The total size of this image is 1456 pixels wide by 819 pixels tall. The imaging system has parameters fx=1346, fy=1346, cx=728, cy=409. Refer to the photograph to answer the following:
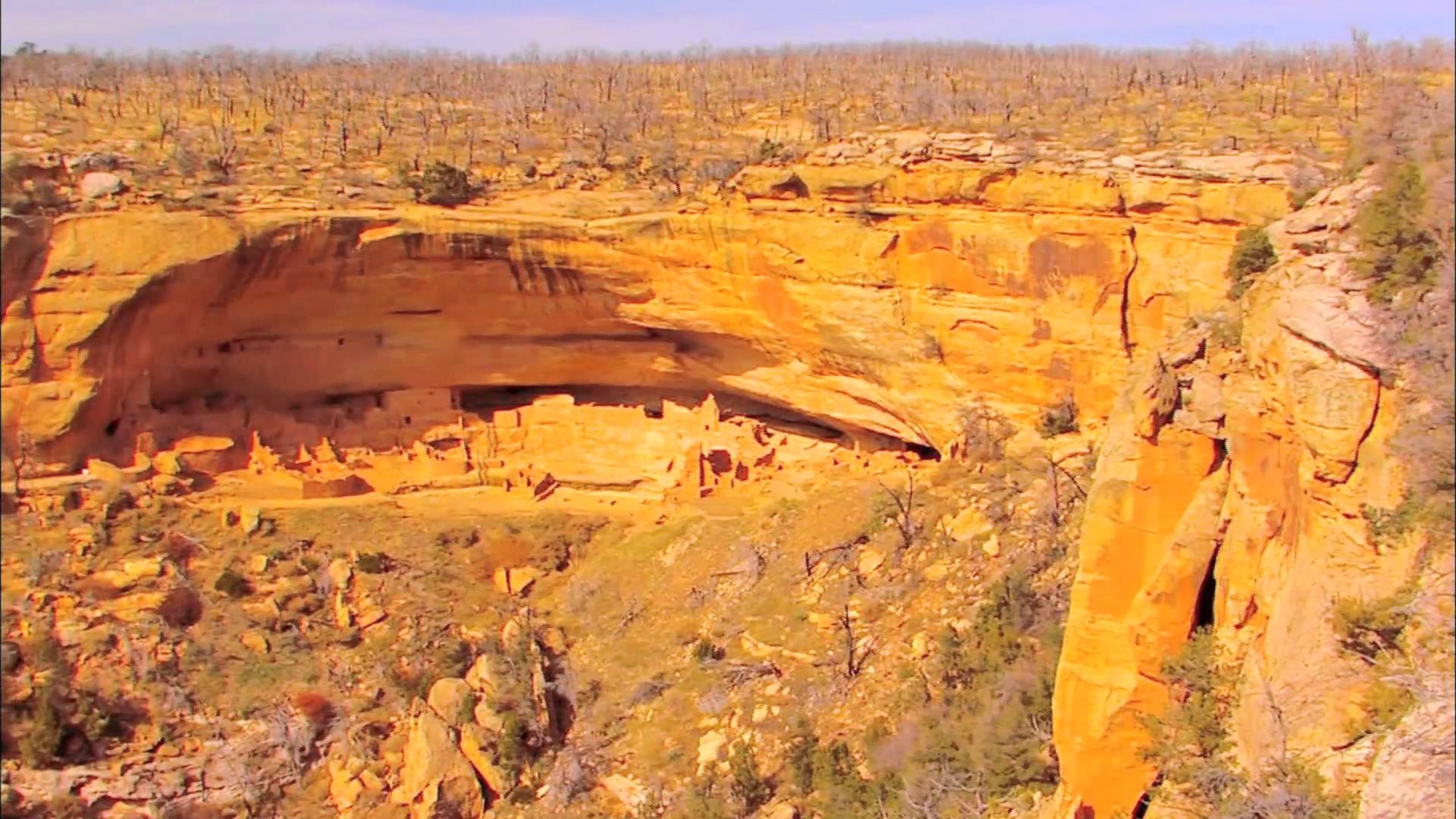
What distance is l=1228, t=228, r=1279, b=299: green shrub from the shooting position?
40.0 ft

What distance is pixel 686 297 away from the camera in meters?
24.8

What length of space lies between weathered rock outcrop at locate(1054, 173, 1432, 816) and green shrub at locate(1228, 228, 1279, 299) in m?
0.66

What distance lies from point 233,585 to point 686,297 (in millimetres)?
9264

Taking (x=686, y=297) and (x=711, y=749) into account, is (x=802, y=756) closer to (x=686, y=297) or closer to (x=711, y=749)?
(x=711, y=749)

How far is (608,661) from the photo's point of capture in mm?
21375

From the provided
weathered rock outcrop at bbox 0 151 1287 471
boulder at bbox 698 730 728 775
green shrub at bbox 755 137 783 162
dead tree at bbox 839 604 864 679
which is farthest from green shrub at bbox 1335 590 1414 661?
green shrub at bbox 755 137 783 162

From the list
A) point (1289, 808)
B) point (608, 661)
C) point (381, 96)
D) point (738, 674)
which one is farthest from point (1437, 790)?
point (381, 96)

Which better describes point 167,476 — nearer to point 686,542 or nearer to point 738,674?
point 686,542

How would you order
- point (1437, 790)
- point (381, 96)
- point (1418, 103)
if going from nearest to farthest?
point (1437, 790) < point (1418, 103) < point (381, 96)

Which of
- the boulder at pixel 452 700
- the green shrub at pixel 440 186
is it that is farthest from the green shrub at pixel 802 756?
the green shrub at pixel 440 186

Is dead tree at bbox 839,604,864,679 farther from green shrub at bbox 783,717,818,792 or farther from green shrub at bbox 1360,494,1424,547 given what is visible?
green shrub at bbox 1360,494,1424,547

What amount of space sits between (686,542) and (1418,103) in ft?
49.2

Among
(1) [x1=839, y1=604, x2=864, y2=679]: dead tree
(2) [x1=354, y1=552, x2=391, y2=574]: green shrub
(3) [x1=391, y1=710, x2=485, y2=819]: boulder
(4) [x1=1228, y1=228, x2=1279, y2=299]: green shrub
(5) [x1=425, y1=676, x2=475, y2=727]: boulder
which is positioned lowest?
(3) [x1=391, y1=710, x2=485, y2=819]: boulder

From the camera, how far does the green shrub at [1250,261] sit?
12188 millimetres
